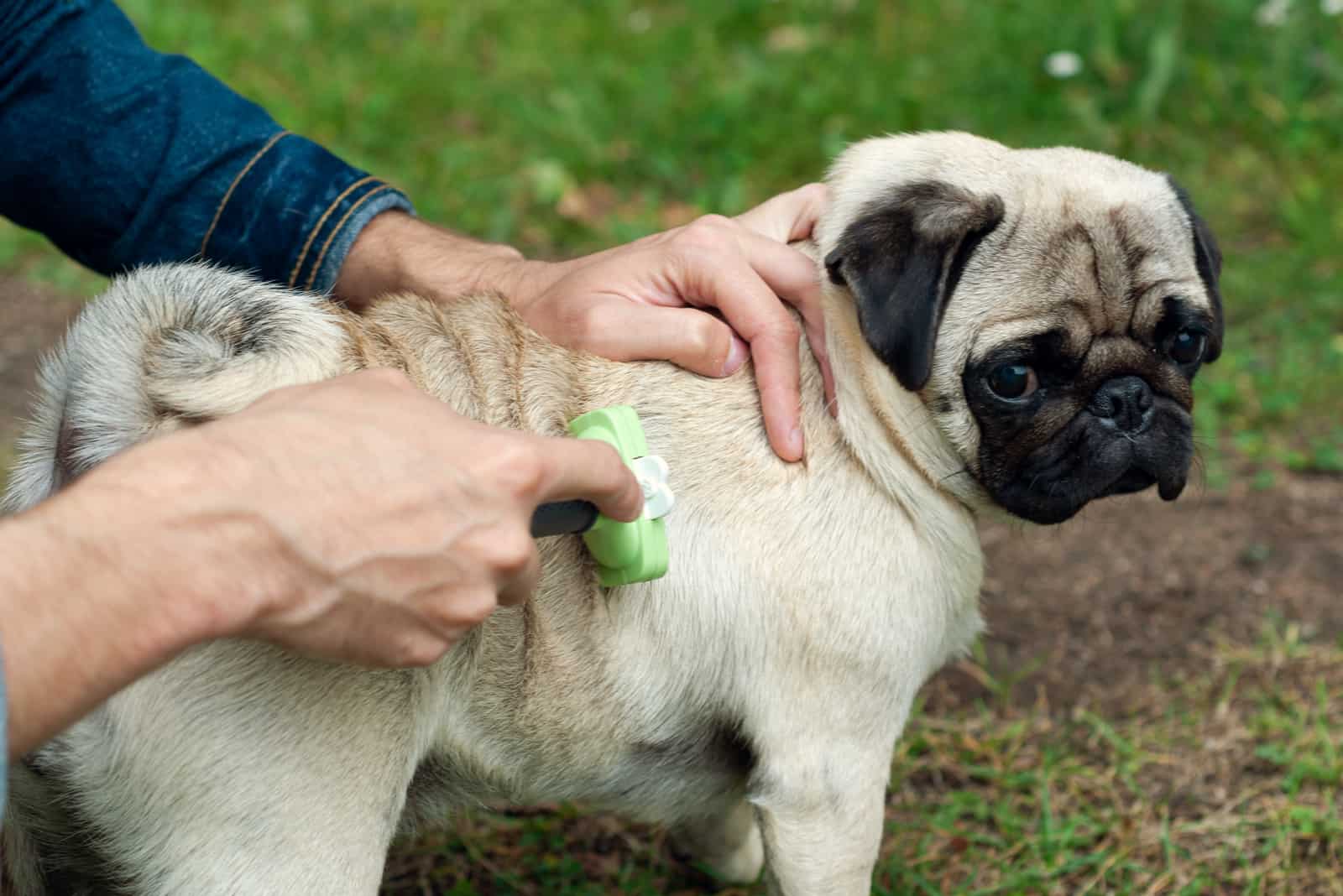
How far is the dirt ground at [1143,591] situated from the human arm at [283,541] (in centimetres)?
216

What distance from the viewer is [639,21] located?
287 inches

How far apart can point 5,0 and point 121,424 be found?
54.9 inches

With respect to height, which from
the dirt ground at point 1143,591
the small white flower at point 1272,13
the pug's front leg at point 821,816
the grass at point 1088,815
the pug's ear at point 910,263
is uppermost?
the pug's ear at point 910,263

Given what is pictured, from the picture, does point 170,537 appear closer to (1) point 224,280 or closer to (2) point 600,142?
(1) point 224,280

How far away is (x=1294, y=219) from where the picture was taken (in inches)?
216

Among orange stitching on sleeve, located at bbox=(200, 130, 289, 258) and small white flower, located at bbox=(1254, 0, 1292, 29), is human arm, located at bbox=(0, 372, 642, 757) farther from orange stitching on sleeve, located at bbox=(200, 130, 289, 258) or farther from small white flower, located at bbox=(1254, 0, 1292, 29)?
small white flower, located at bbox=(1254, 0, 1292, 29)

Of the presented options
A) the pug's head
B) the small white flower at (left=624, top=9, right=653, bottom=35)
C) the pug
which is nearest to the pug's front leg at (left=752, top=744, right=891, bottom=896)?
the pug

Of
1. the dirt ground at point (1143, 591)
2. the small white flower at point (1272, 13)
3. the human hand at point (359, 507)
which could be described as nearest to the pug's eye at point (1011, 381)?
the human hand at point (359, 507)

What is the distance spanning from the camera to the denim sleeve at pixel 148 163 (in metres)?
3.08

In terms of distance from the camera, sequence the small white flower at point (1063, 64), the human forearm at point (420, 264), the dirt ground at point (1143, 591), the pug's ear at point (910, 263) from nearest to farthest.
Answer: the pug's ear at point (910, 263), the human forearm at point (420, 264), the dirt ground at point (1143, 591), the small white flower at point (1063, 64)

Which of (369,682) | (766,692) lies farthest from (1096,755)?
(369,682)

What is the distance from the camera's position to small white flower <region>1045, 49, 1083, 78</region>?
6.10 m

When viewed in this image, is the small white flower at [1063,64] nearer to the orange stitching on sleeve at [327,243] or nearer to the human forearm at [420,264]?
the human forearm at [420,264]

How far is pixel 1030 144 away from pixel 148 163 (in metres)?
3.93
